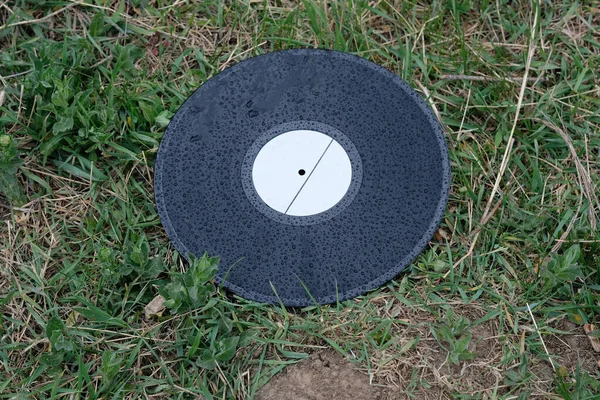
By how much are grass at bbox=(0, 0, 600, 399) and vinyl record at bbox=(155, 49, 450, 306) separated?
0.06 m

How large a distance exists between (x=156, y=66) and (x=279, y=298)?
2.56 feet

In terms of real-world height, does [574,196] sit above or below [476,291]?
above

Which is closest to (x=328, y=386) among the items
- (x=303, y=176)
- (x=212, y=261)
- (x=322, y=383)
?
(x=322, y=383)

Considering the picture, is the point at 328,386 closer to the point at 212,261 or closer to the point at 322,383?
the point at 322,383

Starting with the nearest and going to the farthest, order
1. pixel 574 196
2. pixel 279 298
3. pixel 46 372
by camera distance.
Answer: pixel 46 372 → pixel 279 298 → pixel 574 196

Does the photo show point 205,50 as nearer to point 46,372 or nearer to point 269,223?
point 269,223

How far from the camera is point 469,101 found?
1.92 m

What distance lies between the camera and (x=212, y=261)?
158 cm

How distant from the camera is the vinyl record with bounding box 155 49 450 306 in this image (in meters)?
1.68

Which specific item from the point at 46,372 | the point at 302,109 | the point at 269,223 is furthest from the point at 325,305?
the point at 46,372

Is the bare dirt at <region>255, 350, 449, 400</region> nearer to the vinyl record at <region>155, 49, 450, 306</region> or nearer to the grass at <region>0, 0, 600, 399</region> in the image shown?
the grass at <region>0, 0, 600, 399</region>

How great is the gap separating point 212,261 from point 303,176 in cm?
34

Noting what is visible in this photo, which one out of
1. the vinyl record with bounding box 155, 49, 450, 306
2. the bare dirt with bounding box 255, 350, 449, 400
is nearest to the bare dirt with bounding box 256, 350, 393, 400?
the bare dirt with bounding box 255, 350, 449, 400

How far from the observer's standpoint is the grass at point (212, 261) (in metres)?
1.56
